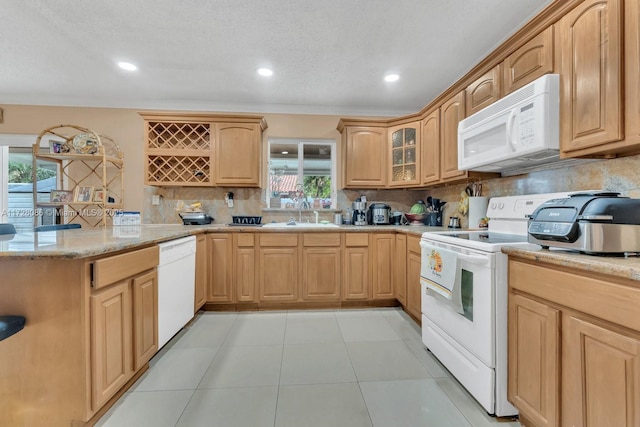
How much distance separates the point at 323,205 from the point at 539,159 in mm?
2335

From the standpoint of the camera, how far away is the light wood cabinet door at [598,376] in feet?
2.80

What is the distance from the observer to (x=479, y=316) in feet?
4.75

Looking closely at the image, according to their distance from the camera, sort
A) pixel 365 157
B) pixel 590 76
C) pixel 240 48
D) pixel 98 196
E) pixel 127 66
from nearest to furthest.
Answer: pixel 590 76
pixel 240 48
pixel 127 66
pixel 98 196
pixel 365 157

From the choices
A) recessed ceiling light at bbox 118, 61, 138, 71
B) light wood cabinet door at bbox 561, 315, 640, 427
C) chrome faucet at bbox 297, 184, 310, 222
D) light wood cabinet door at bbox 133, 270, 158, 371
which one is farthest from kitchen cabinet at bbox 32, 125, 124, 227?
light wood cabinet door at bbox 561, 315, 640, 427

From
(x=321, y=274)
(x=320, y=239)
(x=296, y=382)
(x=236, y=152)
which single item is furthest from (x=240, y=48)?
(x=296, y=382)

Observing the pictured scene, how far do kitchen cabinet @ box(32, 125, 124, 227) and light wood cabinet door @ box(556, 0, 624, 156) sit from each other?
4.03 meters

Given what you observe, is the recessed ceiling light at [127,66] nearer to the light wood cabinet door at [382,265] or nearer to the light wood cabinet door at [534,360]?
the light wood cabinet door at [382,265]

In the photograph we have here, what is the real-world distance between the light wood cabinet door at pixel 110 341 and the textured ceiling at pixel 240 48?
191 cm

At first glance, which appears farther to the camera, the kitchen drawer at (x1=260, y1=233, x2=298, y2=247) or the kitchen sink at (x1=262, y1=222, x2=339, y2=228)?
the kitchen sink at (x1=262, y1=222, x2=339, y2=228)

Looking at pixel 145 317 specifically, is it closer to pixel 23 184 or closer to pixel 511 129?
pixel 511 129

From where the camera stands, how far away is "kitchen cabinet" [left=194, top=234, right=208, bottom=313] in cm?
258

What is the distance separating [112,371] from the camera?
1387 mm

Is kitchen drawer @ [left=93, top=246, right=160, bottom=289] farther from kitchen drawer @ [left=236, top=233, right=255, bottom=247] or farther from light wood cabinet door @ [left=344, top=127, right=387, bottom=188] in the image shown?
light wood cabinet door @ [left=344, top=127, right=387, bottom=188]

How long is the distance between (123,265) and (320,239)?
179 cm
